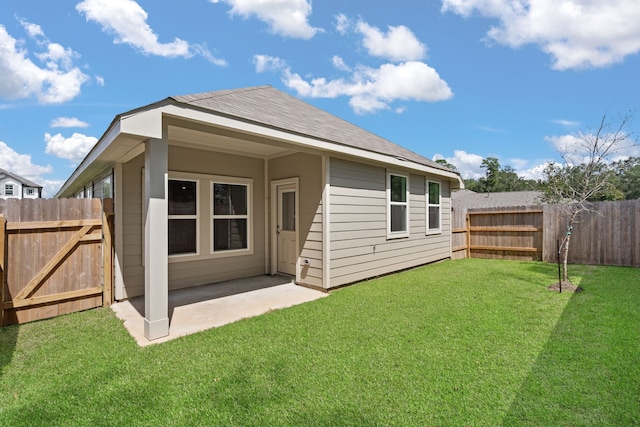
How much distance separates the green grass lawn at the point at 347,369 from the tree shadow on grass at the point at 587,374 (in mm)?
12

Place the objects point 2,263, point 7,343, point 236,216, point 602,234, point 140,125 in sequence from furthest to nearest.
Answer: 1. point 602,234
2. point 236,216
3. point 2,263
4. point 7,343
5. point 140,125

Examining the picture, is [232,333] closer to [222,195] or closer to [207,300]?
[207,300]

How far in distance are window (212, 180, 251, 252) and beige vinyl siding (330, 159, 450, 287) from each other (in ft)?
A: 6.86

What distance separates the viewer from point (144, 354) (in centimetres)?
299

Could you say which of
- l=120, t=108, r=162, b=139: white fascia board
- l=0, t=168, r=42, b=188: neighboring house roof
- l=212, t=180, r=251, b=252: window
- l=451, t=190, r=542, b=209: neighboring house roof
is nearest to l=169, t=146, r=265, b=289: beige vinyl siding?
l=212, t=180, r=251, b=252: window

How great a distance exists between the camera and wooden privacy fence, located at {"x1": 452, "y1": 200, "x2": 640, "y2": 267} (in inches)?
299

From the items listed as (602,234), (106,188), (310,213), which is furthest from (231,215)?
(602,234)

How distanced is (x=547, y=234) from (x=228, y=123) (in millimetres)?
9349

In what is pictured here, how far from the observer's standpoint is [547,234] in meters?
8.68

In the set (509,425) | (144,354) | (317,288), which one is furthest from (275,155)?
(509,425)

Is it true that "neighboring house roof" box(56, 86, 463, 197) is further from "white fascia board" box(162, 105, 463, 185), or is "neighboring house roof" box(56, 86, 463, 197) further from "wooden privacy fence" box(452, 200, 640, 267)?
"wooden privacy fence" box(452, 200, 640, 267)

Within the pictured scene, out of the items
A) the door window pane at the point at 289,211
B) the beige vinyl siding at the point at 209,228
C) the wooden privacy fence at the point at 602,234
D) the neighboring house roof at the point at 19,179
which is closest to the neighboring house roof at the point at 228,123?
the beige vinyl siding at the point at 209,228

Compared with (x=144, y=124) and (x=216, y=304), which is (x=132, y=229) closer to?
(x=216, y=304)

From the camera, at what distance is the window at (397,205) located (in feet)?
22.6
